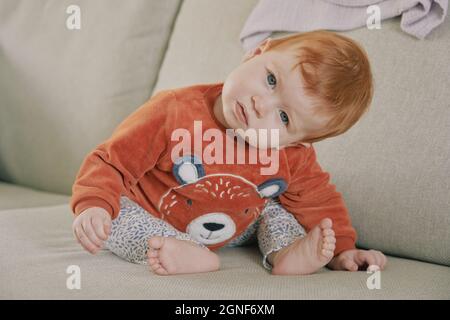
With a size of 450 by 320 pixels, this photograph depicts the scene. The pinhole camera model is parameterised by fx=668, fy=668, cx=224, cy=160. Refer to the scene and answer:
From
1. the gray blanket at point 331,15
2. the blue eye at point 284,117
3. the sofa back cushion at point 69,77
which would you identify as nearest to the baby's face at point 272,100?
the blue eye at point 284,117

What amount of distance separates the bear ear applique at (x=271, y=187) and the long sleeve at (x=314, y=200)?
0.13 ft

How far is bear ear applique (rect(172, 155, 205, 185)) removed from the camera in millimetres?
1159

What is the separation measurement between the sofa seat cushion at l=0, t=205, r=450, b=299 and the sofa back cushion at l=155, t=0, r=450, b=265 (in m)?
0.06

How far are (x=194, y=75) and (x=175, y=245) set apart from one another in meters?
0.62

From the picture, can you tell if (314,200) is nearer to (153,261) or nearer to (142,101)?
(153,261)

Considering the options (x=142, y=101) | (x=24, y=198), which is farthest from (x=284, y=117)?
(x=24, y=198)

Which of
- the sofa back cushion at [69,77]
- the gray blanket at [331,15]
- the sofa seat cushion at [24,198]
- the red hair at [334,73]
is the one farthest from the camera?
the sofa back cushion at [69,77]

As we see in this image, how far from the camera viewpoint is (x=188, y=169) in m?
1.16

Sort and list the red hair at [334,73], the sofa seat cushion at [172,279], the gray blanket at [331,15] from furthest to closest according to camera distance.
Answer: the gray blanket at [331,15] → the red hair at [334,73] → the sofa seat cushion at [172,279]

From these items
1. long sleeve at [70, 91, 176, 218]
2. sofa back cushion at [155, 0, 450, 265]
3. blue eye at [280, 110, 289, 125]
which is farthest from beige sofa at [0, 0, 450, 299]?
blue eye at [280, 110, 289, 125]

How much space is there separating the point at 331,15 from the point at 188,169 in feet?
1.59

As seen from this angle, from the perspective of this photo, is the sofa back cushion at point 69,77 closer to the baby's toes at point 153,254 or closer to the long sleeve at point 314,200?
the long sleeve at point 314,200

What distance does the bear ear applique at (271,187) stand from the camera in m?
1.20

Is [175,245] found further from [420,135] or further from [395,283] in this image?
[420,135]
